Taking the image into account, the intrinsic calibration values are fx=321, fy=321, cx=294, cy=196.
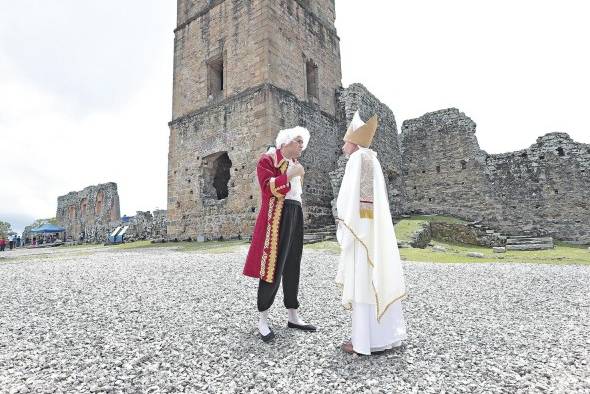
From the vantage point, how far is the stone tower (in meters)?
12.9

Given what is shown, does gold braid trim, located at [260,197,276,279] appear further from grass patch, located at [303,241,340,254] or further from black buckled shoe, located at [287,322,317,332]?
grass patch, located at [303,241,340,254]

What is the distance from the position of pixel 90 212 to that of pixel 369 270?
3423cm

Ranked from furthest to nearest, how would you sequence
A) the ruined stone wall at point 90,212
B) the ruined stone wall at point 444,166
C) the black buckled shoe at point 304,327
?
the ruined stone wall at point 90,212
the ruined stone wall at point 444,166
the black buckled shoe at point 304,327

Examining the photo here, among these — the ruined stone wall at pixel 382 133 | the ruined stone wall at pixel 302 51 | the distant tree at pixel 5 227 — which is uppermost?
the ruined stone wall at pixel 302 51

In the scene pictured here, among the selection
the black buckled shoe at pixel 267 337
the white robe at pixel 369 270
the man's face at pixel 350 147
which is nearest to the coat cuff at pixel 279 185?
the white robe at pixel 369 270

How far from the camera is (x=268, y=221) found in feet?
10.1

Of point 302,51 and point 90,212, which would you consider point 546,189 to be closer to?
point 302,51

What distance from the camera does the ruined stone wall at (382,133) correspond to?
48.6ft

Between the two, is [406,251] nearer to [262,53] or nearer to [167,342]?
[167,342]

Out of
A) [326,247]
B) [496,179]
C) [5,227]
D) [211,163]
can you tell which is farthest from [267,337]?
[5,227]

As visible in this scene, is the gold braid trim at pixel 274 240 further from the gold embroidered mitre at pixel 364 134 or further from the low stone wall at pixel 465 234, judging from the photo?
the low stone wall at pixel 465 234

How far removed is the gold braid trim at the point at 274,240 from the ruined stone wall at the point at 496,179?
15.5m

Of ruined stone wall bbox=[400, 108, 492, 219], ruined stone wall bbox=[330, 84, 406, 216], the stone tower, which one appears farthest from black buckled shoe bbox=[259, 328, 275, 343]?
ruined stone wall bbox=[400, 108, 492, 219]

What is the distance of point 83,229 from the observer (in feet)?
102
